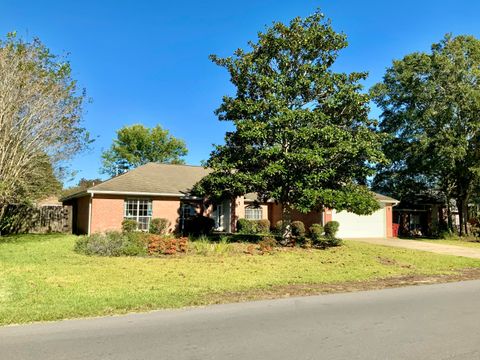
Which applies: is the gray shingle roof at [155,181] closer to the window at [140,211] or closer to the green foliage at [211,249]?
the window at [140,211]

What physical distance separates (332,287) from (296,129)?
9.27 m

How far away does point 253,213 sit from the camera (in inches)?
1201

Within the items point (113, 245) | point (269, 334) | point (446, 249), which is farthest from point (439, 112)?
point (269, 334)

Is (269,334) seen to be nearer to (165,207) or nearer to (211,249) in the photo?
(211,249)

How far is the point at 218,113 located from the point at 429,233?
24.8 meters

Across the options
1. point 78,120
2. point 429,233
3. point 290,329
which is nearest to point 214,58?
point 78,120

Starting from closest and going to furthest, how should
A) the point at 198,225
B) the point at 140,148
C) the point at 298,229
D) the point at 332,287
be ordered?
the point at 332,287 < the point at 198,225 < the point at 298,229 < the point at 140,148

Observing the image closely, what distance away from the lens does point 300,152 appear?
58.6ft

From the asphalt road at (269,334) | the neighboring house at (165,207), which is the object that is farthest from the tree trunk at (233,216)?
the asphalt road at (269,334)

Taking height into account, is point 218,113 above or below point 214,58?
below

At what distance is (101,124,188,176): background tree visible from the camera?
5906cm

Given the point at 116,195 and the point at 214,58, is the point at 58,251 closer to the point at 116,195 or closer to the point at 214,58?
the point at 116,195

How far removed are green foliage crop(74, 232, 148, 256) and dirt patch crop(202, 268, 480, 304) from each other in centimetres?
732

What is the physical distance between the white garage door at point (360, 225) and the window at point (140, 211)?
12.6 meters
